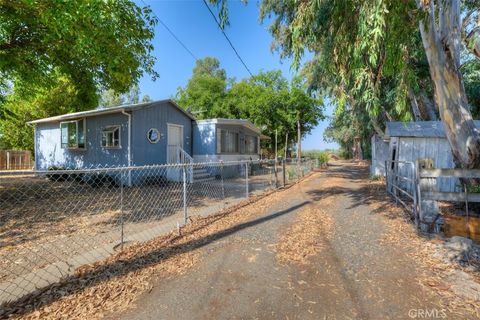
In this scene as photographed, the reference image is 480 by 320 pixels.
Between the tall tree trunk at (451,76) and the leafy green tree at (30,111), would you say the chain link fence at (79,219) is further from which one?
the leafy green tree at (30,111)

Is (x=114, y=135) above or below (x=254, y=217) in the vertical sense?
above

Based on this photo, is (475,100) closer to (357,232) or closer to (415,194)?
(415,194)

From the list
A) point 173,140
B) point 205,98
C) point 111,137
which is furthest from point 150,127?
point 205,98

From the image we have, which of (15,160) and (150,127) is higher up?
(150,127)

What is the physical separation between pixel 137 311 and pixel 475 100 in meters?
18.3

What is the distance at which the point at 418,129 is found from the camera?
10.8 metres

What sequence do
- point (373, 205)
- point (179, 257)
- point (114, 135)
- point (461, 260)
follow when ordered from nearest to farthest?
point (461, 260), point (179, 257), point (373, 205), point (114, 135)

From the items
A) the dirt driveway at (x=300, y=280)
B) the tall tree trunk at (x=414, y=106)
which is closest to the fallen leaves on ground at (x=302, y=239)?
the dirt driveway at (x=300, y=280)

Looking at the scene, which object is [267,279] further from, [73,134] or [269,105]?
[269,105]

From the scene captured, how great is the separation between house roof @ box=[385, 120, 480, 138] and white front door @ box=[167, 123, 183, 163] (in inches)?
390

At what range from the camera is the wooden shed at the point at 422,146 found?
392 inches

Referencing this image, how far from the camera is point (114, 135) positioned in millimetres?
12469

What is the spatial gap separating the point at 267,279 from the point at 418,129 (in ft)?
34.0

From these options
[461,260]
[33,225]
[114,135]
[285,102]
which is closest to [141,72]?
[114,135]
